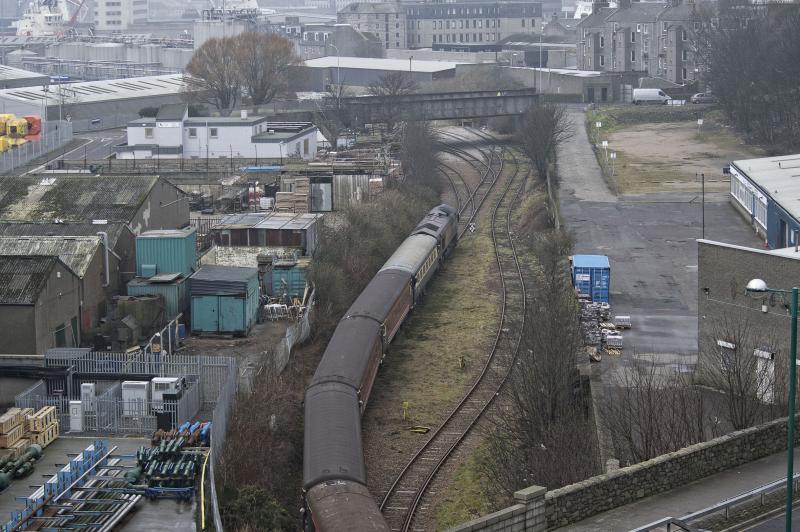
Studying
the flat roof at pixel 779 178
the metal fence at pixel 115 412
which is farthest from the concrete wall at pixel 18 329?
the flat roof at pixel 779 178

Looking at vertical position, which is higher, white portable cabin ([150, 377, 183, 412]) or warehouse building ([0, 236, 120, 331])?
warehouse building ([0, 236, 120, 331])

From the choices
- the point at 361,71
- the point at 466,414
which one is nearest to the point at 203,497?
the point at 466,414

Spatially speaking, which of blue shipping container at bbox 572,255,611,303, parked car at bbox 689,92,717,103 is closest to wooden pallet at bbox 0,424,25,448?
blue shipping container at bbox 572,255,611,303

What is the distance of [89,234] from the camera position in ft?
83.4

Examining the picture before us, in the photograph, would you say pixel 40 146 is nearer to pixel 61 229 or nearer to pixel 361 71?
pixel 61 229

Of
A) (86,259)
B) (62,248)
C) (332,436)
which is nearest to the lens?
(332,436)

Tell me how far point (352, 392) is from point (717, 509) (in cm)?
770

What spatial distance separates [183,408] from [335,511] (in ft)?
15.7

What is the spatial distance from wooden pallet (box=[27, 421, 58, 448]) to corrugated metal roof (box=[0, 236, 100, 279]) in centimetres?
641

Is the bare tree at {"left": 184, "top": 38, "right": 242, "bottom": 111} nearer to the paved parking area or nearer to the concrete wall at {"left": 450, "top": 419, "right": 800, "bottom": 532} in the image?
the paved parking area

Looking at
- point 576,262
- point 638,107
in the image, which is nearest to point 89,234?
point 576,262

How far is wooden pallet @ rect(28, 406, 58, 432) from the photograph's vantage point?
1702 centimetres

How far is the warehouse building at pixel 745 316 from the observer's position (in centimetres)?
1811

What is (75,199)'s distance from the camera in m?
27.7
